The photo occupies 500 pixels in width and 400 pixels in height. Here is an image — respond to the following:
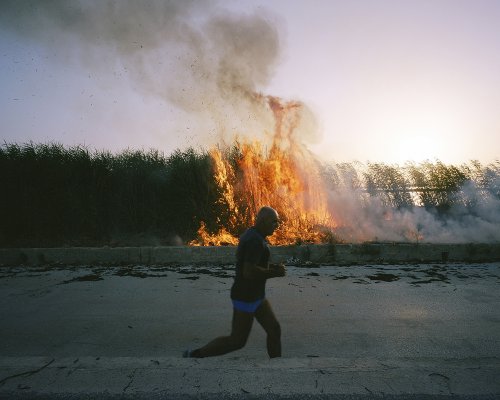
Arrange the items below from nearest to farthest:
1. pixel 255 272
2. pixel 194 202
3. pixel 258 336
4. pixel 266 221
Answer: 1. pixel 255 272
2. pixel 266 221
3. pixel 258 336
4. pixel 194 202

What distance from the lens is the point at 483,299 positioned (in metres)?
5.80

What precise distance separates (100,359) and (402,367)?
8.99ft

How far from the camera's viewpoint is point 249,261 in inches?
124

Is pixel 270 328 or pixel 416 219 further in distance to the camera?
pixel 416 219

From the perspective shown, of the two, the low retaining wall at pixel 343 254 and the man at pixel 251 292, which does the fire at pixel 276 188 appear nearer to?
the low retaining wall at pixel 343 254

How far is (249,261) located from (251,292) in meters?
0.29

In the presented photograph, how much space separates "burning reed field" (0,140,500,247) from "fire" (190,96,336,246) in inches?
1.5

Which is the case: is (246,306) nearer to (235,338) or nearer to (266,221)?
(235,338)

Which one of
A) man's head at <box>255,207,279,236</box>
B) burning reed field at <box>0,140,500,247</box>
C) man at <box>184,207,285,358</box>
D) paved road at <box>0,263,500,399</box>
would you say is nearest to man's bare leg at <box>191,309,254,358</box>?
man at <box>184,207,285,358</box>

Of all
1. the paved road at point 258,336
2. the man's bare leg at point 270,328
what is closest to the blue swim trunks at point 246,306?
the man's bare leg at point 270,328

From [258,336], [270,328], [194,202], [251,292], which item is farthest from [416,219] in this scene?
[251,292]

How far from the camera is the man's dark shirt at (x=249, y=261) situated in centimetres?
317

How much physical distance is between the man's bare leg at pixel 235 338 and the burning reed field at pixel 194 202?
8.26 meters

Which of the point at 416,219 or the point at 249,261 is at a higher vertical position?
the point at 416,219
